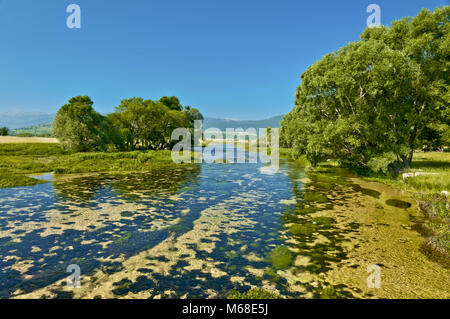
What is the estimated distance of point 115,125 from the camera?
2552 inches

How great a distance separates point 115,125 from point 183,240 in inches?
2359

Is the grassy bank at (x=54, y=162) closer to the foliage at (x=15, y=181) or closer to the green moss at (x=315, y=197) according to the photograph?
the foliage at (x=15, y=181)

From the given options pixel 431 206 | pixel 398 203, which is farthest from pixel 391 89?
pixel 431 206

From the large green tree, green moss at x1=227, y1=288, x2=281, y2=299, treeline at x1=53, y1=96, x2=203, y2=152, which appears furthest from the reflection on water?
treeline at x1=53, y1=96, x2=203, y2=152

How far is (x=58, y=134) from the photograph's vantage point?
5675 cm

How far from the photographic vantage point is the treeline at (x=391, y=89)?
86.9 ft

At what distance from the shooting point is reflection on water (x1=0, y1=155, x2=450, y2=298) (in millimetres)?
9109

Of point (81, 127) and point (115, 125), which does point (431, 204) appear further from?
point (115, 125)

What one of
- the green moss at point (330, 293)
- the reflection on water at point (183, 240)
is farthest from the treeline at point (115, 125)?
the green moss at point (330, 293)
